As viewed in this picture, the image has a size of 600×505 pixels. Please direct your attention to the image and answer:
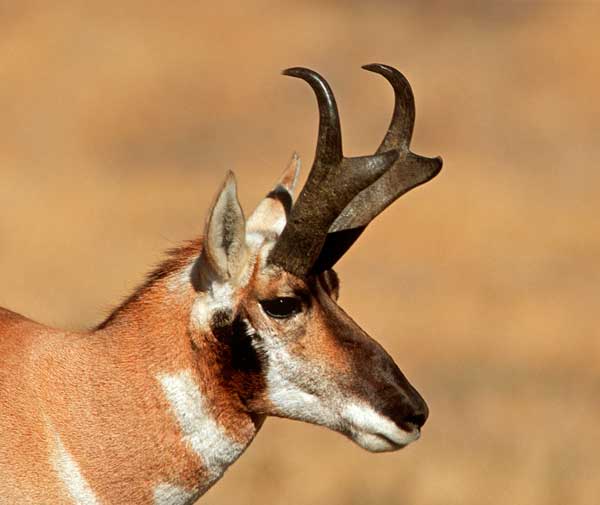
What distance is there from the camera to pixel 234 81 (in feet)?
121

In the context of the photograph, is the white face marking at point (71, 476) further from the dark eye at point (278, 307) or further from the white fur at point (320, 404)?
the dark eye at point (278, 307)

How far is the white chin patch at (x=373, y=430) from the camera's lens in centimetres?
775

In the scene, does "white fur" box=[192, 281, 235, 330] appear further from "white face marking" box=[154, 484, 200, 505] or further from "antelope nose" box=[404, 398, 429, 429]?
"antelope nose" box=[404, 398, 429, 429]

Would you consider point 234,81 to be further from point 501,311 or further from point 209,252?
point 209,252

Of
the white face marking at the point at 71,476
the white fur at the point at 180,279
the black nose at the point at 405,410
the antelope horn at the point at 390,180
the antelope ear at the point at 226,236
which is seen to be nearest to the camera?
the antelope ear at the point at 226,236

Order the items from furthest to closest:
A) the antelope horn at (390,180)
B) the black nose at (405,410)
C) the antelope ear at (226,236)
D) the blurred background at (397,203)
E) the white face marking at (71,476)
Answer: the blurred background at (397,203), the antelope horn at (390,180), the black nose at (405,410), the white face marking at (71,476), the antelope ear at (226,236)

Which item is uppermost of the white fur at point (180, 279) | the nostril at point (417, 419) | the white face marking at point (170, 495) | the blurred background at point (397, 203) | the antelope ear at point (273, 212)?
the antelope ear at point (273, 212)

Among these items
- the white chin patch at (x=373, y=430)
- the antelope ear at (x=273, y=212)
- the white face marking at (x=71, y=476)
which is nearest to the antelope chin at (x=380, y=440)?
the white chin patch at (x=373, y=430)

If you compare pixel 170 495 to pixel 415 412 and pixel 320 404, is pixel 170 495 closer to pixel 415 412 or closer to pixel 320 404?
pixel 320 404

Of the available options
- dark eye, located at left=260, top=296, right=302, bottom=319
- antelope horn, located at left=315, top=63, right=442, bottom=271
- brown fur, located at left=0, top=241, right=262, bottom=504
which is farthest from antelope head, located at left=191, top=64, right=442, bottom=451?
antelope horn, located at left=315, top=63, right=442, bottom=271

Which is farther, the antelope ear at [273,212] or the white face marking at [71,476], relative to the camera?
the antelope ear at [273,212]

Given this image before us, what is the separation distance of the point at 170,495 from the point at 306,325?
104cm

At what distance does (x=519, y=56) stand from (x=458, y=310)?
1695 cm

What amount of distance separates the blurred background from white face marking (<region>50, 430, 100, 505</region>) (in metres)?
1.77
